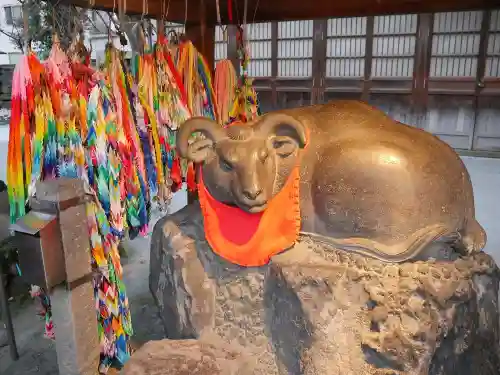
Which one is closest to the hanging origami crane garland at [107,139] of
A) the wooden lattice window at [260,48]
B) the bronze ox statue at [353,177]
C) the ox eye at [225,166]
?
the bronze ox statue at [353,177]

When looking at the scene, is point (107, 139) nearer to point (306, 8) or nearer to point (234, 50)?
point (306, 8)

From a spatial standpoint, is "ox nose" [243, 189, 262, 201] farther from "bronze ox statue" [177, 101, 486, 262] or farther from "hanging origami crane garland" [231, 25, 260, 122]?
"hanging origami crane garland" [231, 25, 260, 122]

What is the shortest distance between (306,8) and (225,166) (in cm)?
108

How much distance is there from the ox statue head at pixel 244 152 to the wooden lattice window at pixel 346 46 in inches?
168

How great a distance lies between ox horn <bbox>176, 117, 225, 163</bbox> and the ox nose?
255mm

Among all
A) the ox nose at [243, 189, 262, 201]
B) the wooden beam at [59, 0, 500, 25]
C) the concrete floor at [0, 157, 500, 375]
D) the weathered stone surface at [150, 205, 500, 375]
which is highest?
the wooden beam at [59, 0, 500, 25]

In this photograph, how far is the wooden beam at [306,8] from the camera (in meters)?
1.96

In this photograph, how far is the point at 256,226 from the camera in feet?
5.33

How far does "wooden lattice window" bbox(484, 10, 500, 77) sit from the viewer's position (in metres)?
4.98

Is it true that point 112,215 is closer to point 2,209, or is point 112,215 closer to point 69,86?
point 69,86

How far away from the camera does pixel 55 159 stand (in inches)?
57.2

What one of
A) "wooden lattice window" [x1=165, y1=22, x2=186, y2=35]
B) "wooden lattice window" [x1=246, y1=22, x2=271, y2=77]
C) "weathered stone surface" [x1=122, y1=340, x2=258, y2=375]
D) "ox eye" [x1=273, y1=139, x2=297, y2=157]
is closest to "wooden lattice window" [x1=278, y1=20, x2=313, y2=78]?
"wooden lattice window" [x1=246, y1=22, x2=271, y2=77]

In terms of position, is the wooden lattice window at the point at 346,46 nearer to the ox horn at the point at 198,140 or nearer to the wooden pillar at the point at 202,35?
the wooden pillar at the point at 202,35

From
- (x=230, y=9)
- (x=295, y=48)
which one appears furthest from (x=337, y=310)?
(x=295, y=48)
